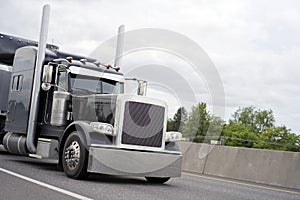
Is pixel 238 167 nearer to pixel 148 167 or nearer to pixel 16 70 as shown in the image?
pixel 148 167

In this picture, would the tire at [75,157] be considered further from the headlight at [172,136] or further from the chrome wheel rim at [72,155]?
the headlight at [172,136]

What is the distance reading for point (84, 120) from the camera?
33.1 ft

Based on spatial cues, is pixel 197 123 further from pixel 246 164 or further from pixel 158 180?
pixel 246 164

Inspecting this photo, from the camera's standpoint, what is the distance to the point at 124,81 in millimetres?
11586

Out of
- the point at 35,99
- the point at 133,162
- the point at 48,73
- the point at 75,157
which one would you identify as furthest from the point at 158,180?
the point at 35,99

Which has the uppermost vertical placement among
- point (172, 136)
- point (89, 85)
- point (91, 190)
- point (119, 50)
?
point (119, 50)

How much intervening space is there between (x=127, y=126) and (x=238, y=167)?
208 inches

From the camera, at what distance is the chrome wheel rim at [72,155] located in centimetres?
932

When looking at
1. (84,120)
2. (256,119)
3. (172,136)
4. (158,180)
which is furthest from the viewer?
(256,119)

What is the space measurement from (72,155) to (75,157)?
150 millimetres

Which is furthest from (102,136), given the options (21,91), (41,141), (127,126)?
(21,91)

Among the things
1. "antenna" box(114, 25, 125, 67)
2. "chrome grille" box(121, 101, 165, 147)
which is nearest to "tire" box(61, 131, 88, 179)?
"chrome grille" box(121, 101, 165, 147)

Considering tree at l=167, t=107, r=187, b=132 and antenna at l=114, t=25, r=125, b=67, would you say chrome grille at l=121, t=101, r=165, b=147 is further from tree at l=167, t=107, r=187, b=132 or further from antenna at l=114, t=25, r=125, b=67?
antenna at l=114, t=25, r=125, b=67

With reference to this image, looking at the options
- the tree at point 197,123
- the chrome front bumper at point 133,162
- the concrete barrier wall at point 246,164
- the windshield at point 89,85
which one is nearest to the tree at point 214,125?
the tree at point 197,123
